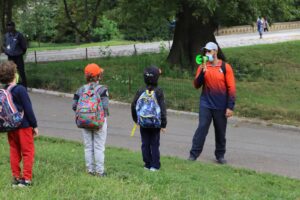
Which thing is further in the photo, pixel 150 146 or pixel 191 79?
pixel 191 79

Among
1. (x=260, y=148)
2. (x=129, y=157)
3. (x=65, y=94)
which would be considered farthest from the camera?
(x=65, y=94)

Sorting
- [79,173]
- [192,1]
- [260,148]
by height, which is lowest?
[260,148]

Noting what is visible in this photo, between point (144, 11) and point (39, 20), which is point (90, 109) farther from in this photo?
point (39, 20)

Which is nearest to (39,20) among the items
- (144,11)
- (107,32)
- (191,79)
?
(107,32)

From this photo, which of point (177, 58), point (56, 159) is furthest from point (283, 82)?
point (56, 159)

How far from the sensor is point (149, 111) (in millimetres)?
6867

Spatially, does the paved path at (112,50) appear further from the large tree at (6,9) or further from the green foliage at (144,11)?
the green foliage at (144,11)

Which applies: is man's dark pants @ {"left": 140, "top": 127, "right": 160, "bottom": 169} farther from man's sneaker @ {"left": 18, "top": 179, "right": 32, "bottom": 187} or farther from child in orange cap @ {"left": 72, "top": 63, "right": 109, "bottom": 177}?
man's sneaker @ {"left": 18, "top": 179, "right": 32, "bottom": 187}

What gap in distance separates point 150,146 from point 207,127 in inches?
55.7

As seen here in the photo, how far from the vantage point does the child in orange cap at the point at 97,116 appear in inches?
243

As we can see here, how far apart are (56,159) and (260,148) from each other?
4.04 metres

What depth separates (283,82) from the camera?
59.2 feet

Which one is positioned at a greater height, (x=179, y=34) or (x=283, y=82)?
(x=179, y=34)

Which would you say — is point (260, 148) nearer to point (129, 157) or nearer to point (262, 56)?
point (129, 157)
